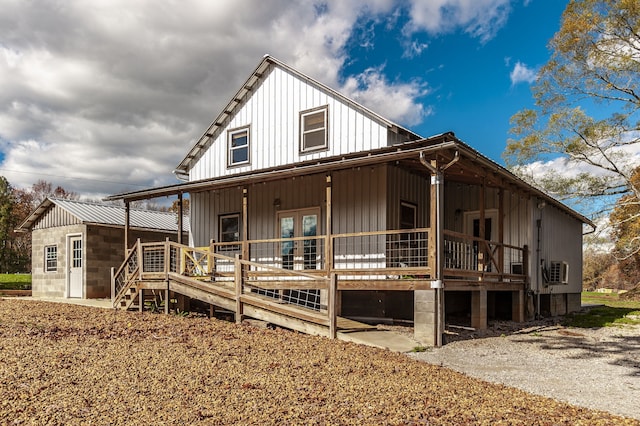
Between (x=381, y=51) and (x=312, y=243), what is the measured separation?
37.3 ft

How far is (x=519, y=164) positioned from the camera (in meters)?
26.7

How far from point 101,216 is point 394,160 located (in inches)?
577

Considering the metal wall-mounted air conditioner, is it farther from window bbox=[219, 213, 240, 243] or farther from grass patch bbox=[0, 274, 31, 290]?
grass patch bbox=[0, 274, 31, 290]

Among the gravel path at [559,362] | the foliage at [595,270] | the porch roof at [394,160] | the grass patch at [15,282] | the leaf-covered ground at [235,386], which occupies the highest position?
the porch roof at [394,160]

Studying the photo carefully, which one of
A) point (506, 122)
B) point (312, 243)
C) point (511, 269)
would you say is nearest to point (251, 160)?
point (312, 243)

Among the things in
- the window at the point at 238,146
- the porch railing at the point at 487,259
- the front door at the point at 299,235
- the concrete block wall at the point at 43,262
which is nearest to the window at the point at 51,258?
the concrete block wall at the point at 43,262

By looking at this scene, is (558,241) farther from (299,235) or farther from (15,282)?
(15,282)

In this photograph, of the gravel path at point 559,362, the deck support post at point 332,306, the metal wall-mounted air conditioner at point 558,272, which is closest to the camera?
the gravel path at point 559,362

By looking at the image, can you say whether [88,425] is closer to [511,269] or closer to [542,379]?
[542,379]

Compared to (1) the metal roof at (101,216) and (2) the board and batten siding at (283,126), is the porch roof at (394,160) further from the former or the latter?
(1) the metal roof at (101,216)

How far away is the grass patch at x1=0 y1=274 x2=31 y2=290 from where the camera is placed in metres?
26.7

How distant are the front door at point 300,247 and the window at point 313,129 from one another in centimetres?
204

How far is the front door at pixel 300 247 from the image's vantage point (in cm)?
1391

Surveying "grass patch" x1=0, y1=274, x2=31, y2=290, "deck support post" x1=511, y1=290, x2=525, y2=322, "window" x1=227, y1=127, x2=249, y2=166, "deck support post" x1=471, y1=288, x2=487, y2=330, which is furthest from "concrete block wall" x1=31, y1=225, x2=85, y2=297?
"deck support post" x1=511, y1=290, x2=525, y2=322
